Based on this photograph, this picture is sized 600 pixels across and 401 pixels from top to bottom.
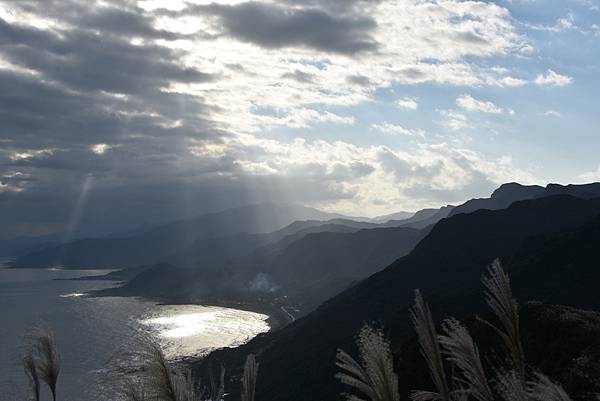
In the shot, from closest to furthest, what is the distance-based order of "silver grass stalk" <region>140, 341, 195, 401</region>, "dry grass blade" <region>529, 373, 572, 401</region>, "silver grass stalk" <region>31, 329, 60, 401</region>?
"dry grass blade" <region>529, 373, 572, 401</region> → "silver grass stalk" <region>140, 341, 195, 401</region> → "silver grass stalk" <region>31, 329, 60, 401</region>

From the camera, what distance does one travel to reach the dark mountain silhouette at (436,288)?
95.1 m

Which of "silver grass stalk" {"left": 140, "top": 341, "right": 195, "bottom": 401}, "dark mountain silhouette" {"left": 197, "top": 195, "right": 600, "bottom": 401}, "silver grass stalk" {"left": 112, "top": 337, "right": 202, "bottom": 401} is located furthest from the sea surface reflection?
"silver grass stalk" {"left": 140, "top": 341, "right": 195, "bottom": 401}

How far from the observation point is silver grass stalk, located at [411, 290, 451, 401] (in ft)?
A: 17.8

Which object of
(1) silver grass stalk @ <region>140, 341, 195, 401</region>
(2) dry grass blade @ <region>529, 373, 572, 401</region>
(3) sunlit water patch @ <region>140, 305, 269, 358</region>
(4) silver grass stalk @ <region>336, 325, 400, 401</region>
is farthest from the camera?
(3) sunlit water patch @ <region>140, 305, 269, 358</region>

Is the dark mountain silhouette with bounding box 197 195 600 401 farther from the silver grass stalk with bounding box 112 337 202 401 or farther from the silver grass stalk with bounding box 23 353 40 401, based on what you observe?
the silver grass stalk with bounding box 112 337 202 401

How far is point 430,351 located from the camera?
558cm

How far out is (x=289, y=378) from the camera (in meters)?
103

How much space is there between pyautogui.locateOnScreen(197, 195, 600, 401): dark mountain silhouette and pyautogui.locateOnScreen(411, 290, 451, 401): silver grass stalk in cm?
8316

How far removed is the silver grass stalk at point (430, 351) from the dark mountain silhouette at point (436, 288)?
273 feet

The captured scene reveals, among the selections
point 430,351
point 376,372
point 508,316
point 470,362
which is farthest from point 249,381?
point 508,316

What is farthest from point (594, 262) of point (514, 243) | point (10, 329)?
point (10, 329)

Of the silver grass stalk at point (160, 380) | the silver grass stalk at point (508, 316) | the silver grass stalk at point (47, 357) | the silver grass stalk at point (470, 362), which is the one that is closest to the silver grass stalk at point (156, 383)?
the silver grass stalk at point (160, 380)

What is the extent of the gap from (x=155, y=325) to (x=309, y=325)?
76481 mm

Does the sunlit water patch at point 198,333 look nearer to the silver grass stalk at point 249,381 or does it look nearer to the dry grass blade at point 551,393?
the silver grass stalk at point 249,381
